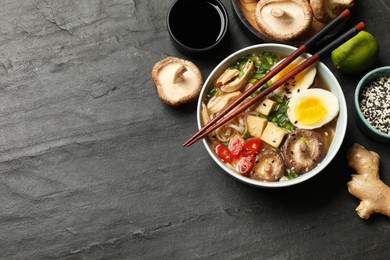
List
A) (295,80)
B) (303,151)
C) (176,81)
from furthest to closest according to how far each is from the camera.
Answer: (176,81), (295,80), (303,151)

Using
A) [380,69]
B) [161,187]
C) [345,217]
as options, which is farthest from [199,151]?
[380,69]

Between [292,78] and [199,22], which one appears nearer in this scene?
[292,78]

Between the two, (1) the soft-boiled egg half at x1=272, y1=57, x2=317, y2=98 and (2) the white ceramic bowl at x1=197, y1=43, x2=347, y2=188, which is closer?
(2) the white ceramic bowl at x1=197, y1=43, x2=347, y2=188

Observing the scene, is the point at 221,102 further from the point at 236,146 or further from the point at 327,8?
the point at 327,8

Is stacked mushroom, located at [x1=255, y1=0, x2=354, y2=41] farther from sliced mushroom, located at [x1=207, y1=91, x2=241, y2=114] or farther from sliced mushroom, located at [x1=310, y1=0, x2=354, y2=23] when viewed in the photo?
sliced mushroom, located at [x1=207, y1=91, x2=241, y2=114]

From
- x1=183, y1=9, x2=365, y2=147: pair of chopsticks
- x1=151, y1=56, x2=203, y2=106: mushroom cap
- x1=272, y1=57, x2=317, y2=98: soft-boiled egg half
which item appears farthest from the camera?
x1=151, y1=56, x2=203, y2=106: mushroom cap

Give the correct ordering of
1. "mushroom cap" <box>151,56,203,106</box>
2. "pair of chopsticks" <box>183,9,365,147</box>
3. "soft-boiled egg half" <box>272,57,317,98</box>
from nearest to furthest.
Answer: "pair of chopsticks" <box>183,9,365,147</box> < "soft-boiled egg half" <box>272,57,317,98</box> < "mushroom cap" <box>151,56,203,106</box>

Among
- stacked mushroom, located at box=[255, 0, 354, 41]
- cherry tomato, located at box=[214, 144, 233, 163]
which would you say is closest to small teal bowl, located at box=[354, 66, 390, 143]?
stacked mushroom, located at box=[255, 0, 354, 41]

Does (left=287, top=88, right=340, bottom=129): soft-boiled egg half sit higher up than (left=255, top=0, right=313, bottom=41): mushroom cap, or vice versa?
(left=255, top=0, right=313, bottom=41): mushroom cap

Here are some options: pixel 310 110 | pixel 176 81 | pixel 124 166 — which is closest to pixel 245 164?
pixel 310 110
